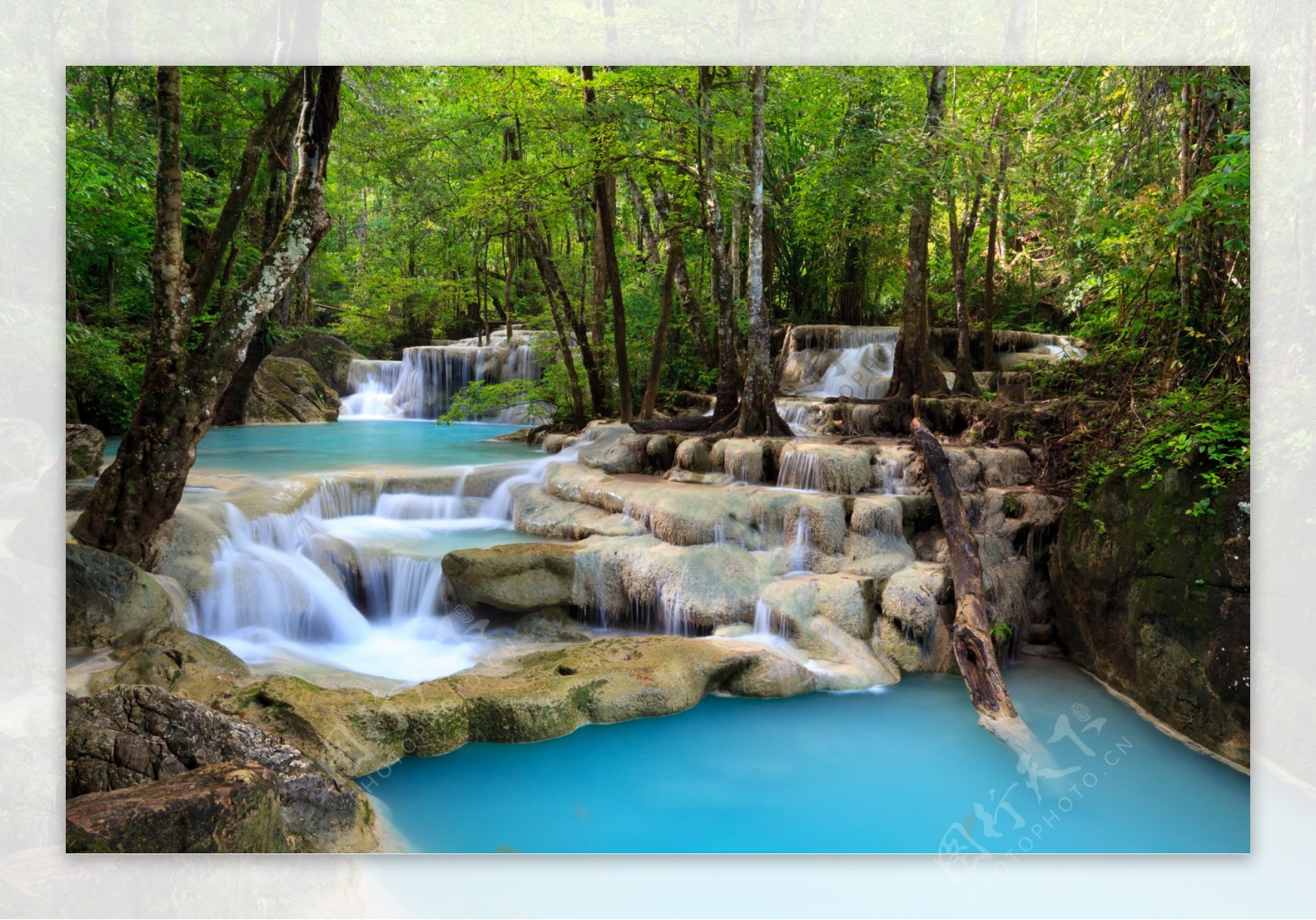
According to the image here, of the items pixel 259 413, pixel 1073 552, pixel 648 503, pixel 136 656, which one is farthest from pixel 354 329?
pixel 1073 552

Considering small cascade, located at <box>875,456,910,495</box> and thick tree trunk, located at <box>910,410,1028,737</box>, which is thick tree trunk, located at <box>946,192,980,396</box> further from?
thick tree trunk, located at <box>910,410,1028,737</box>

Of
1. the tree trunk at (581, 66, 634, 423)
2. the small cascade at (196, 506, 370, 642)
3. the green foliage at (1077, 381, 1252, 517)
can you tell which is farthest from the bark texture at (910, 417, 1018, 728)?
the tree trunk at (581, 66, 634, 423)

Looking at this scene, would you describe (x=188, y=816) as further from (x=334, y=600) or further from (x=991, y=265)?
(x=991, y=265)

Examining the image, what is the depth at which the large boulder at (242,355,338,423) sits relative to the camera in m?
11.6

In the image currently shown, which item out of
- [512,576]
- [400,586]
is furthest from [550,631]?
[400,586]

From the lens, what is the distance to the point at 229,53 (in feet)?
12.8

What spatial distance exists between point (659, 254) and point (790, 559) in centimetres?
638

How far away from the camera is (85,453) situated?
534cm

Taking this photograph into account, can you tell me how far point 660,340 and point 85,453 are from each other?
4986mm

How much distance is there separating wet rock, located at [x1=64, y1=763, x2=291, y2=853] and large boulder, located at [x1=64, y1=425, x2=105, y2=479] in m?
3.00

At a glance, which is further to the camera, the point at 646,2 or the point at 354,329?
the point at 354,329

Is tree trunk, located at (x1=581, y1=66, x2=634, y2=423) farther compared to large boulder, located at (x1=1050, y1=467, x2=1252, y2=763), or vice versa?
tree trunk, located at (x1=581, y1=66, x2=634, y2=423)

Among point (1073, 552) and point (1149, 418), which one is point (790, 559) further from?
point (1149, 418)

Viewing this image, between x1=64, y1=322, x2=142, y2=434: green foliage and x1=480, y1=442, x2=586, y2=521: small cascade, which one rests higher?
x1=64, y1=322, x2=142, y2=434: green foliage
